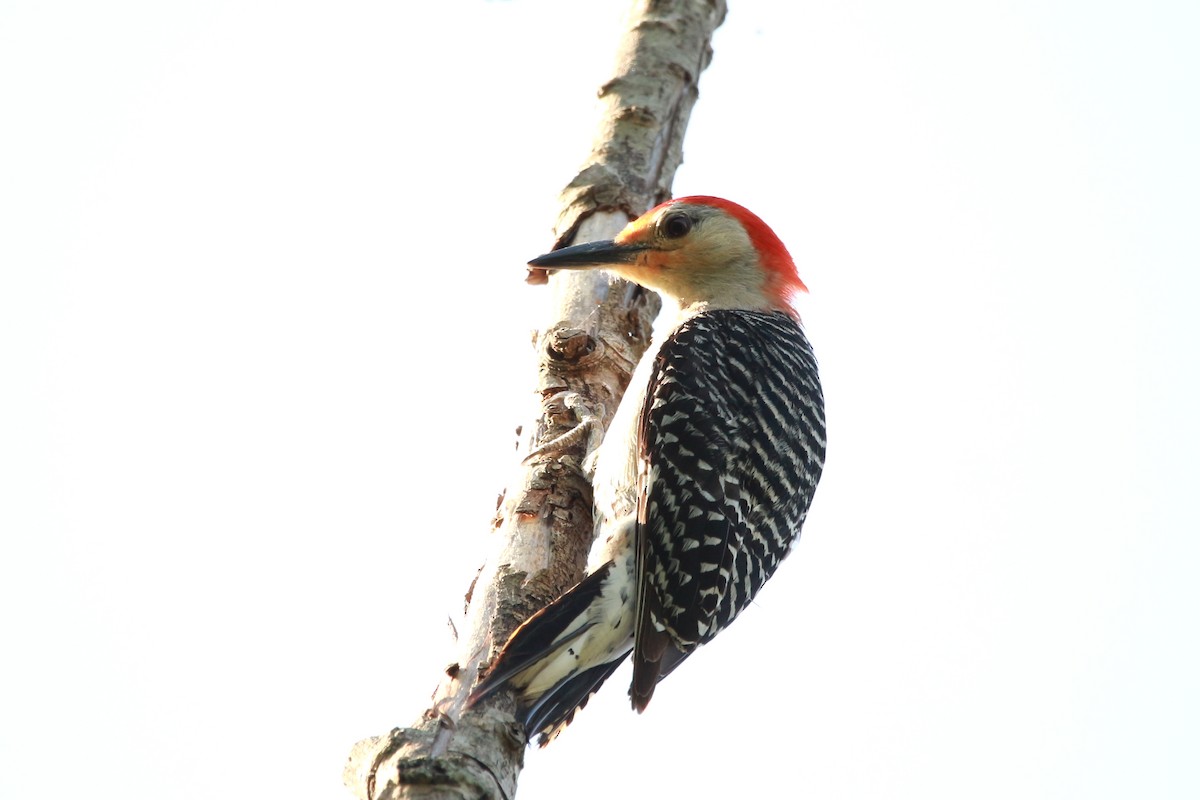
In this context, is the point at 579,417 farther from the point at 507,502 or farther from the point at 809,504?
the point at 809,504

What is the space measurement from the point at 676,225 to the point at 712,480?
4.55 feet

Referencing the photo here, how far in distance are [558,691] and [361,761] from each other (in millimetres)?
755

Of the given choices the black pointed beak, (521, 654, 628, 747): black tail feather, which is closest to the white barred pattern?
(521, 654, 628, 747): black tail feather

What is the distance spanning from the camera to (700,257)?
5.06m

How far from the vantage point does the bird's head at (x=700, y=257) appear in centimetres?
458

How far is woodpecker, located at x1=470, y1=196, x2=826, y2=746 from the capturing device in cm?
339

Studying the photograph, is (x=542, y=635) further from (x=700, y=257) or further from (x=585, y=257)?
(x=700, y=257)

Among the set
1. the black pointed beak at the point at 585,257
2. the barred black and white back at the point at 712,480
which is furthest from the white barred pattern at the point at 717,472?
the black pointed beak at the point at 585,257

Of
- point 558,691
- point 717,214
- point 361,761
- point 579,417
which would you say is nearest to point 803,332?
point 717,214

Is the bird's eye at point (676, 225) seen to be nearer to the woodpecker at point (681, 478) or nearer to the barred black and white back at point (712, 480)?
the woodpecker at point (681, 478)

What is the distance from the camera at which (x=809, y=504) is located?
4.49 metres

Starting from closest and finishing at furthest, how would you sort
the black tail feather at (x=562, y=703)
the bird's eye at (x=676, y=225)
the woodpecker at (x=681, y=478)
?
1. the black tail feather at (x=562, y=703)
2. the woodpecker at (x=681, y=478)
3. the bird's eye at (x=676, y=225)

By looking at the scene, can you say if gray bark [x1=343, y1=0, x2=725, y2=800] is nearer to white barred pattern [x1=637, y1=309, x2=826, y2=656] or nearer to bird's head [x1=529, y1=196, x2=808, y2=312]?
bird's head [x1=529, y1=196, x2=808, y2=312]

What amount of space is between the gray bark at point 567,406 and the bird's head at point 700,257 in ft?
0.30
